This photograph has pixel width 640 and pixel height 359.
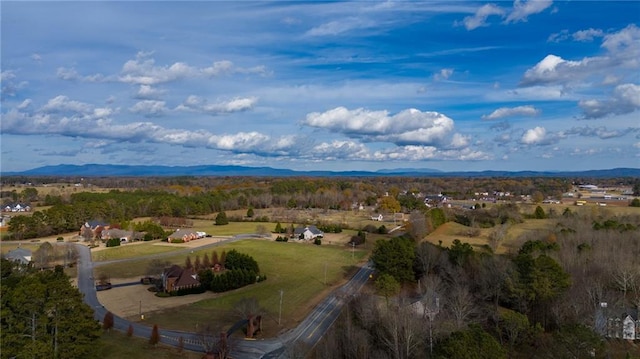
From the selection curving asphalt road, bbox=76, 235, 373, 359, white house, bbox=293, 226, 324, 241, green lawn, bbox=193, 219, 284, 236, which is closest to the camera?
curving asphalt road, bbox=76, 235, 373, 359

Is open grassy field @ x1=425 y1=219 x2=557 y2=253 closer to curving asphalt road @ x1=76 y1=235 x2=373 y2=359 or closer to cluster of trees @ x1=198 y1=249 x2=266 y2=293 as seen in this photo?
curving asphalt road @ x1=76 y1=235 x2=373 y2=359

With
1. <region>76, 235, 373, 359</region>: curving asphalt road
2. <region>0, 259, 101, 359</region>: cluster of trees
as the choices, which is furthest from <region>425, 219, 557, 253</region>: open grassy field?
<region>0, 259, 101, 359</region>: cluster of trees

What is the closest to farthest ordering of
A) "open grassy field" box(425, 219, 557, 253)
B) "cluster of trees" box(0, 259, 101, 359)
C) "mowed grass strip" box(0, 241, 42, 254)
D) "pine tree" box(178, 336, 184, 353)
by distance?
1. "cluster of trees" box(0, 259, 101, 359)
2. "pine tree" box(178, 336, 184, 353)
3. "open grassy field" box(425, 219, 557, 253)
4. "mowed grass strip" box(0, 241, 42, 254)

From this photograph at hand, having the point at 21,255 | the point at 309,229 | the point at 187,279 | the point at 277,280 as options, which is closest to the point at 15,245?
the point at 21,255

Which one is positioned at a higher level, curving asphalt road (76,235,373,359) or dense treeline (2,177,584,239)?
dense treeline (2,177,584,239)

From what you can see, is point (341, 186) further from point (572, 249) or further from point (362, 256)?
point (572, 249)

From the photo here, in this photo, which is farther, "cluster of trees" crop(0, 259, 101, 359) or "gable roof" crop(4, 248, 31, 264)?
"gable roof" crop(4, 248, 31, 264)

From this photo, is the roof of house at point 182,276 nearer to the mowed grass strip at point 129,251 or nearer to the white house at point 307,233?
the mowed grass strip at point 129,251
